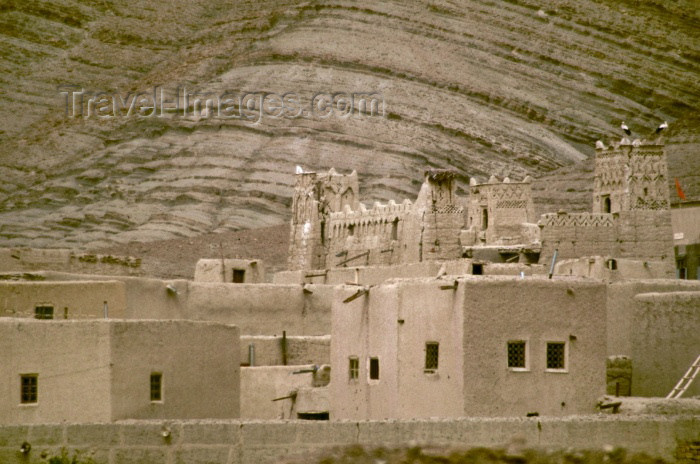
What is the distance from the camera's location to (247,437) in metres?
20.0

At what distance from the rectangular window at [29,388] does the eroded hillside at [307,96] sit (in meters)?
44.6

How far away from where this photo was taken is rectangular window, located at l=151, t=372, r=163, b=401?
79.9ft

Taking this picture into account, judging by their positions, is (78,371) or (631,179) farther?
(631,179)

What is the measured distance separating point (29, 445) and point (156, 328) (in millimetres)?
4626

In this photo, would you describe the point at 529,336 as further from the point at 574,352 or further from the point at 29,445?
the point at 29,445

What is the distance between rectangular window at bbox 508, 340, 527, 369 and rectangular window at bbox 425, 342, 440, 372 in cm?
101

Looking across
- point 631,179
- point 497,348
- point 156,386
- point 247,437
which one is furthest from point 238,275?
point 247,437

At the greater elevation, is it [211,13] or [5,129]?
[211,13]

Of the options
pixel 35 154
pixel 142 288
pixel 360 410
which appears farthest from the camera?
pixel 35 154

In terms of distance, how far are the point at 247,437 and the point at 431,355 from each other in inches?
182

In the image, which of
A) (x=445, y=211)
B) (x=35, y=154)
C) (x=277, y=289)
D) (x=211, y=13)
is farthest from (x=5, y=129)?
(x=277, y=289)

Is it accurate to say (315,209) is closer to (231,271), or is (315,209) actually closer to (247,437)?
(231,271)

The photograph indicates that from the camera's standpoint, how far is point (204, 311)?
3372 centimetres

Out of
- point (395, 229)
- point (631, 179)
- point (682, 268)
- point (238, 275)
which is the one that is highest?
point (631, 179)
